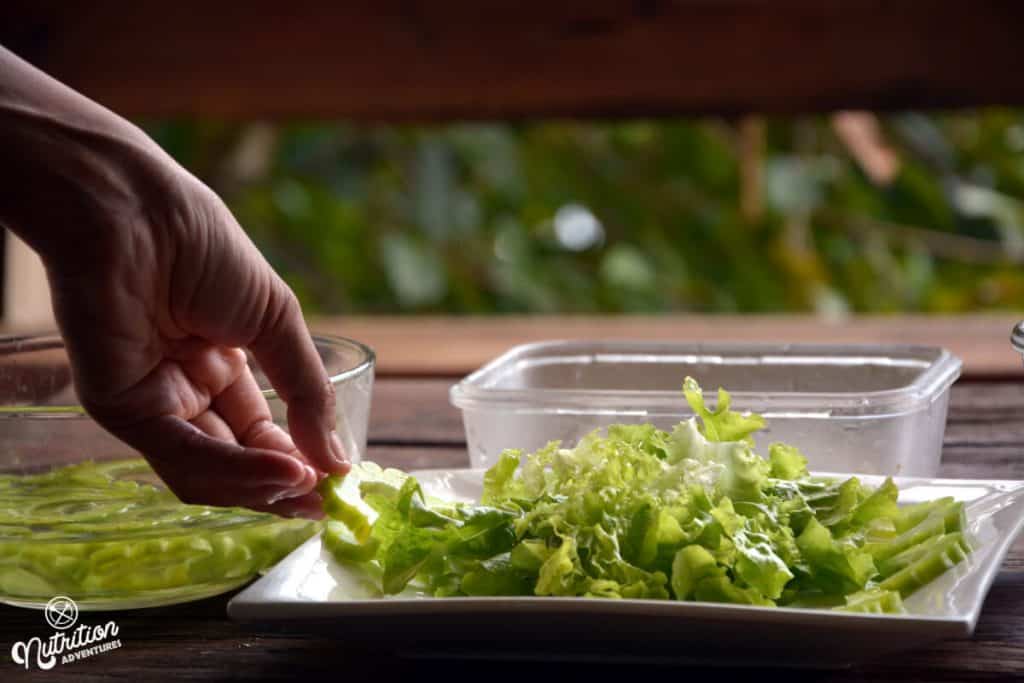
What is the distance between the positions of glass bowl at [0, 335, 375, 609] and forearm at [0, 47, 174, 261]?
14 centimetres

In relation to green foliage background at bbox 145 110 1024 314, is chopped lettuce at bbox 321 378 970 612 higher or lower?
higher

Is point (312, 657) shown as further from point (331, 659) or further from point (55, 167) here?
point (55, 167)

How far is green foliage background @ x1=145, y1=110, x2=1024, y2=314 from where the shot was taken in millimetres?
3170

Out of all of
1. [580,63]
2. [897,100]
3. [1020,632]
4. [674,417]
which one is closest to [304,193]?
[580,63]

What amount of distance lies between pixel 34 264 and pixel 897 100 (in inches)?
59.6

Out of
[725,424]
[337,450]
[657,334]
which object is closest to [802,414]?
[725,424]

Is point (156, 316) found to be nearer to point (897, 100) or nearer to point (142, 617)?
point (142, 617)

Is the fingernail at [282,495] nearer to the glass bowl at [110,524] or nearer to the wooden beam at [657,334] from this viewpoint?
the glass bowl at [110,524]

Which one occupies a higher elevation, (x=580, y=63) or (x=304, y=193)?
(x=580, y=63)

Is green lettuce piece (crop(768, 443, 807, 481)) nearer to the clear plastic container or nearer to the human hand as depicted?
the clear plastic container

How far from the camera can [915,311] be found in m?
3.32

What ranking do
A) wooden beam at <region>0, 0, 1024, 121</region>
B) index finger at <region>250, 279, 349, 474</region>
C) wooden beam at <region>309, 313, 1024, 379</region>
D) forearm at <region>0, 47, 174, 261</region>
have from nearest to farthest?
forearm at <region>0, 47, 174, 261</region> < index finger at <region>250, 279, 349, 474</region> < wooden beam at <region>309, 313, 1024, 379</region> < wooden beam at <region>0, 0, 1024, 121</region>

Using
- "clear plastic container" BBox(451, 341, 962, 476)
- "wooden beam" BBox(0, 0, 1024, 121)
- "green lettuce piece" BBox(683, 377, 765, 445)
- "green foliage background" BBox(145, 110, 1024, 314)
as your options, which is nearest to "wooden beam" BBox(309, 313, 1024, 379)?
"wooden beam" BBox(0, 0, 1024, 121)

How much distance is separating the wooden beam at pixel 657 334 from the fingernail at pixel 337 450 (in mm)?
776
